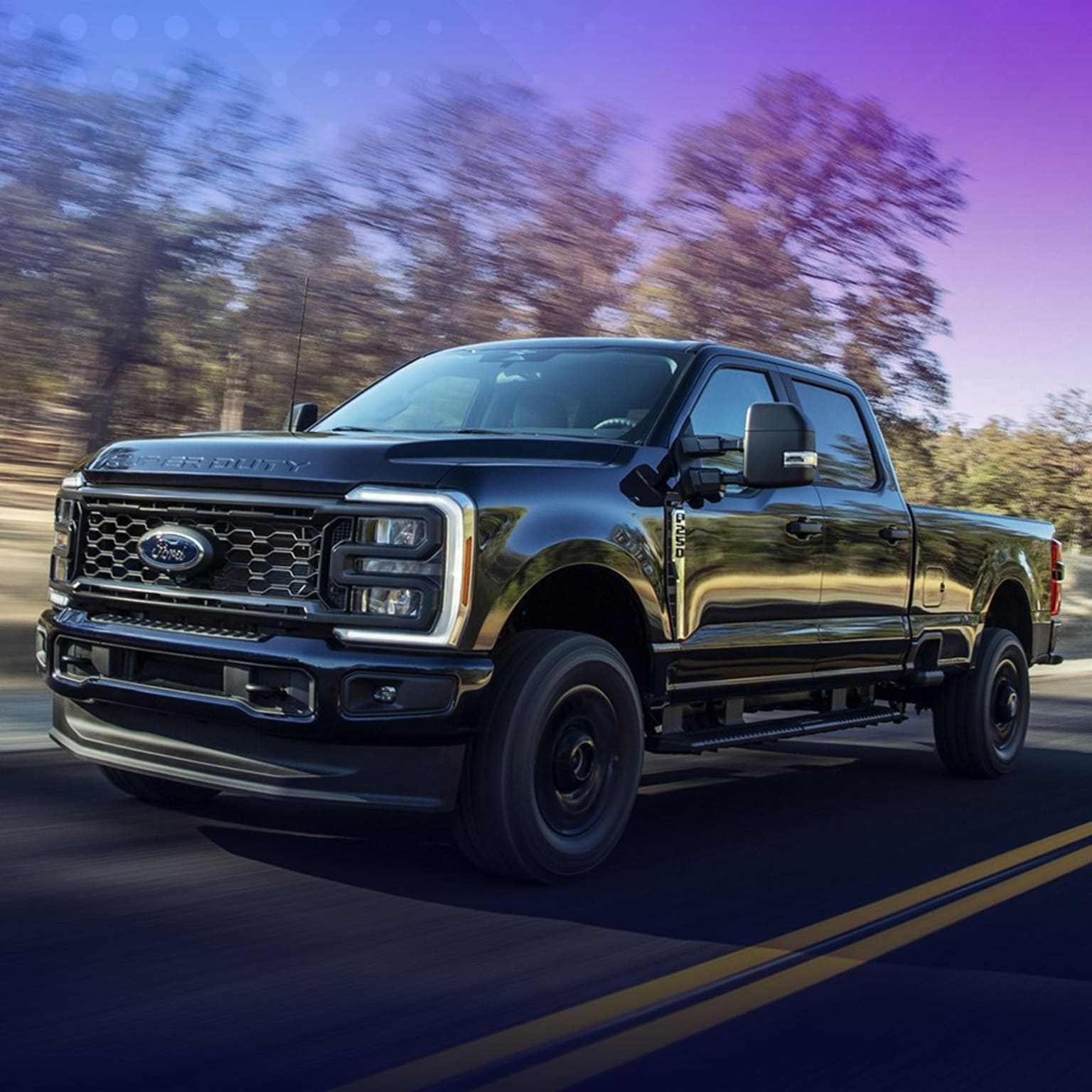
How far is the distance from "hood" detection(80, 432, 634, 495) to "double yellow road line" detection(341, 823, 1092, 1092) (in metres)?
1.84

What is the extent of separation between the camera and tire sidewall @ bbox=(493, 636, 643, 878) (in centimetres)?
531

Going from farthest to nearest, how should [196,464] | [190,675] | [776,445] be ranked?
1. [776,445]
2. [196,464]
3. [190,675]

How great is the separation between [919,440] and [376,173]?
10098 millimetres

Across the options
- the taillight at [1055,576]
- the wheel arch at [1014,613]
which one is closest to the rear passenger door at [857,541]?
the wheel arch at [1014,613]

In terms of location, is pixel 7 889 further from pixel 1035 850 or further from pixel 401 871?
pixel 1035 850

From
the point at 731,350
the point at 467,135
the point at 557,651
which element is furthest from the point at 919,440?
the point at 557,651

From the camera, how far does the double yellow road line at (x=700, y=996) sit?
372 cm

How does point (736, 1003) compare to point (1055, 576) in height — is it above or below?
below

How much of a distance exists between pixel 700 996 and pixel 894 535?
3.93 m

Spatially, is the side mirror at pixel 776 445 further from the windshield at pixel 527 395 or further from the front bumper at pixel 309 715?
the front bumper at pixel 309 715

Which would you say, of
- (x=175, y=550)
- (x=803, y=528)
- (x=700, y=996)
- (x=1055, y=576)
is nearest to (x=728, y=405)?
(x=803, y=528)

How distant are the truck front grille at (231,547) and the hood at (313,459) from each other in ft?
0.27

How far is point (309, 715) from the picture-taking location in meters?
5.08

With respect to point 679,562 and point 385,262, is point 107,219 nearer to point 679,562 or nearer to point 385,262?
point 385,262
